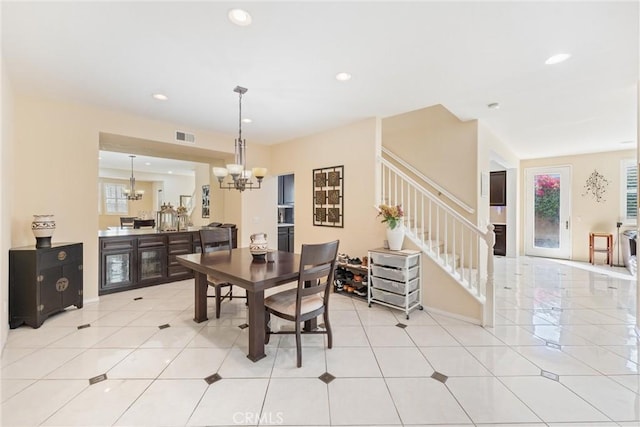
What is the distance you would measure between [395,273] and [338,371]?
1535mm

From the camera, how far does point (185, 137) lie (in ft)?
14.8

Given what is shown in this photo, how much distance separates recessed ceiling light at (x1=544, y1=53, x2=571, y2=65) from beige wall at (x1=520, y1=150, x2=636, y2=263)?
582cm

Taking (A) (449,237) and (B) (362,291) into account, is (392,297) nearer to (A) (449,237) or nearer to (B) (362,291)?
(B) (362,291)

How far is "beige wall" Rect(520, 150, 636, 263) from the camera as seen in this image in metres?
6.11

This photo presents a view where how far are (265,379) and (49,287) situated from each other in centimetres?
292

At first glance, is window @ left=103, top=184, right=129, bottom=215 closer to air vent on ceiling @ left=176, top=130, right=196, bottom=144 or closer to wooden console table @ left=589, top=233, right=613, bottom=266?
air vent on ceiling @ left=176, top=130, right=196, bottom=144

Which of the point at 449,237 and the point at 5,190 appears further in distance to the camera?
the point at 449,237

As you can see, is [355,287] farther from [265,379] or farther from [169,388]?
[169,388]

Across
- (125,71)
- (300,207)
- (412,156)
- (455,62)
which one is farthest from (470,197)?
(125,71)

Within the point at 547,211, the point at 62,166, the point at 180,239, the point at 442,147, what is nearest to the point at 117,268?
the point at 180,239

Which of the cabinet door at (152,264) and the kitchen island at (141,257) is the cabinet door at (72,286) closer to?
the kitchen island at (141,257)

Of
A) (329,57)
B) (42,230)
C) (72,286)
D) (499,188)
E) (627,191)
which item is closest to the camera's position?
(329,57)

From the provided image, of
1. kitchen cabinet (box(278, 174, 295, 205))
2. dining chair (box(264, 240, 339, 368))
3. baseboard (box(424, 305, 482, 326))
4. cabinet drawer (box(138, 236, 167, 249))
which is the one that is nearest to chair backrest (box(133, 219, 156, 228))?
cabinet drawer (box(138, 236, 167, 249))

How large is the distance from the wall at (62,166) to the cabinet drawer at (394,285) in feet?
13.0
